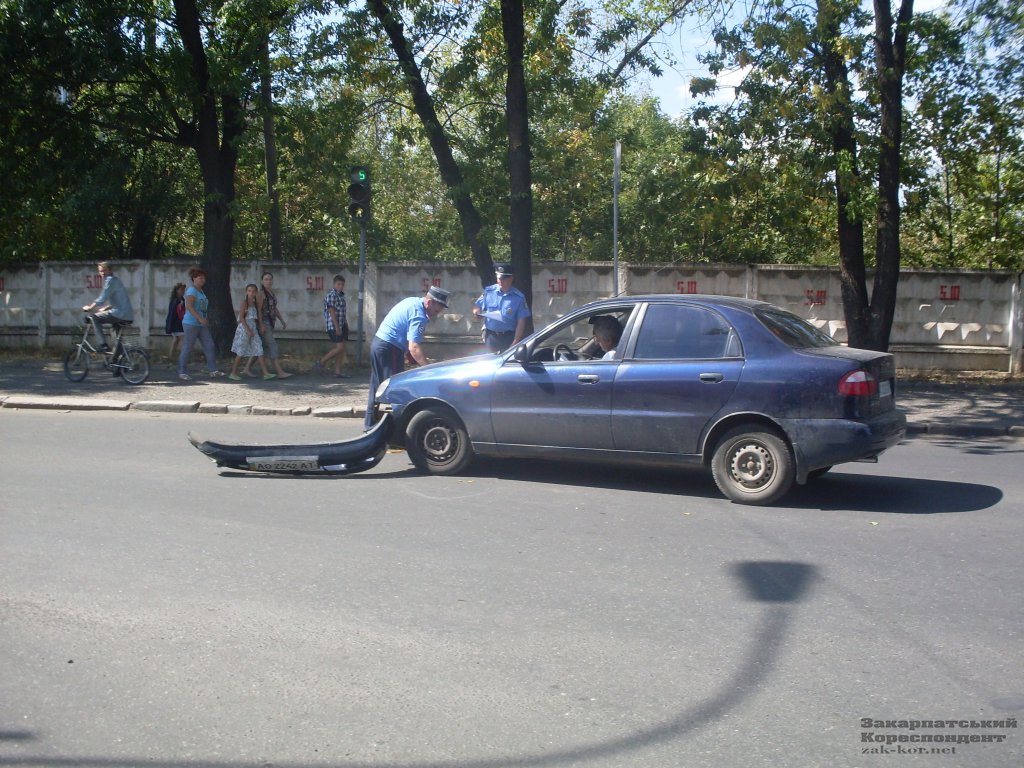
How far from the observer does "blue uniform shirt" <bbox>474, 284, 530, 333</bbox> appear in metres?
12.6

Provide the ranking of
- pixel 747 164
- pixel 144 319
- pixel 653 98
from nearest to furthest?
pixel 747 164 → pixel 144 319 → pixel 653 98

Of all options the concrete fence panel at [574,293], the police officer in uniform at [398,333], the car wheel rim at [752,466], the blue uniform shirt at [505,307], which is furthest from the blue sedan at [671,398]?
the concrete fence panel at [574,293]

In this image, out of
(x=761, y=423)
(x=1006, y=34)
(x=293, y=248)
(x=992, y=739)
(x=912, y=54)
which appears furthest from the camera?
(x=293, y=248)

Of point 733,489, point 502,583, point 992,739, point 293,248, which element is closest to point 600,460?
point 733,489

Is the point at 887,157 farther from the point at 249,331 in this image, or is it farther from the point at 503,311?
the point at 249,331

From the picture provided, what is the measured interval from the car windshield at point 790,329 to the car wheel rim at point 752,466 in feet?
2.85

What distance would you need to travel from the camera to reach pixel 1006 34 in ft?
44.8

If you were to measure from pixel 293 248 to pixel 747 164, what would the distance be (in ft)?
44.5

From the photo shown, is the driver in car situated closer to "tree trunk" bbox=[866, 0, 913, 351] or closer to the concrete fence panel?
"tree trunk" bbox=[866, 0, 913, 351]

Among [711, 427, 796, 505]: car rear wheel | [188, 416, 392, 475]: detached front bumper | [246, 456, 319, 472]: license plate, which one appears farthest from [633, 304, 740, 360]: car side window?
[246, 456, 319, 472]: license plate

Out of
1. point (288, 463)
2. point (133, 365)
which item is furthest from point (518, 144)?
point (288, 463)

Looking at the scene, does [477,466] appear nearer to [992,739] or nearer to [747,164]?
[992,739]

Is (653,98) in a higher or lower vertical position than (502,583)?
higher

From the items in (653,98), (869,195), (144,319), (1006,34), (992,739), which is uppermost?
(653,98)
